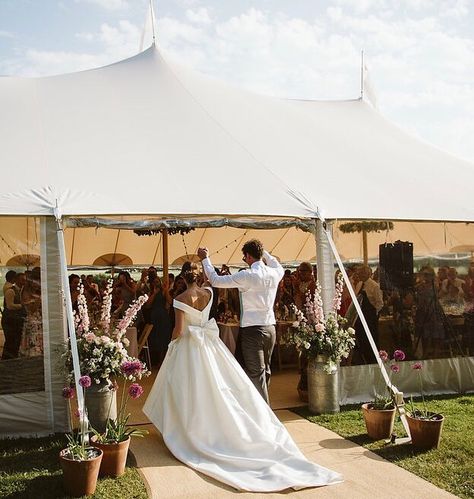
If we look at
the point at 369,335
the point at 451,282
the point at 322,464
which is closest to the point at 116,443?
the point at 322,464

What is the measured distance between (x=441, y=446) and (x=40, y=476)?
322 cm

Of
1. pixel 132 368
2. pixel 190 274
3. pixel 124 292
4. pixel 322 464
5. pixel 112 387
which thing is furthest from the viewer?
pixel 124 292

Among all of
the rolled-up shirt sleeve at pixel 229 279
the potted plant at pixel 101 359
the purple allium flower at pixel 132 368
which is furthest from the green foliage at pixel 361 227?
the purple allium flower at pixel 132 368

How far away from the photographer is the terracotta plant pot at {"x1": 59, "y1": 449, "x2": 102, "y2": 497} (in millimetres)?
4199

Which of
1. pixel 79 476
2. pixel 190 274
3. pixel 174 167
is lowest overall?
pixel 79 476

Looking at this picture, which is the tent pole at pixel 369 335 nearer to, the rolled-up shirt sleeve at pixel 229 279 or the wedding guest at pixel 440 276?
the rolled-up shirt sleeve at pixel 229 279

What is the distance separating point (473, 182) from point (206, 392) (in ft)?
16.1

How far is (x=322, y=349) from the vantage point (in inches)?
249

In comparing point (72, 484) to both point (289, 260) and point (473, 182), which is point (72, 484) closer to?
point (473, 182)

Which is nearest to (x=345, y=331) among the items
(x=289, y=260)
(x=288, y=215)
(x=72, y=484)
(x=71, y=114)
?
(x=288, y=215)

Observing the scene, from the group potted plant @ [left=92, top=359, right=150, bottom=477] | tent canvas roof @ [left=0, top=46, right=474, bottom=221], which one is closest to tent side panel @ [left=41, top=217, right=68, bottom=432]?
tent canvas roof @ [left=0, top=46, right=474, bottom=221]

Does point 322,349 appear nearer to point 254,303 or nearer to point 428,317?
point 254,303

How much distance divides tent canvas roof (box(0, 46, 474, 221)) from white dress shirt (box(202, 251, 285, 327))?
76 cm

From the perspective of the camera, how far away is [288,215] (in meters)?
6.34
